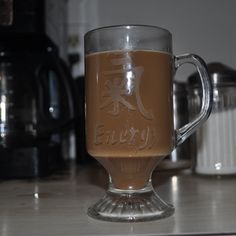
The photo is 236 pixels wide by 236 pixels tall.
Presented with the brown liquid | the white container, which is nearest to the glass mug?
the brown liquid

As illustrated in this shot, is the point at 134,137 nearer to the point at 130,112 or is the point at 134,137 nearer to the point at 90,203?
the point at 130,112

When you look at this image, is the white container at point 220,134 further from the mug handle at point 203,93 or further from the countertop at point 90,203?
the mug handle at point 203,93

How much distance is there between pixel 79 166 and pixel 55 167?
160 millimetres

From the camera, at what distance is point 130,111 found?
1.83 feet

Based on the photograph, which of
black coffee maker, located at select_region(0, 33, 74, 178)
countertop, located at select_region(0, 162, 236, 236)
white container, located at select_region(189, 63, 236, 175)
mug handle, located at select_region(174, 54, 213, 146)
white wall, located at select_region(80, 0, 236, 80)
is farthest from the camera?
white wall, located at select_region(80, 0, 236, 80)

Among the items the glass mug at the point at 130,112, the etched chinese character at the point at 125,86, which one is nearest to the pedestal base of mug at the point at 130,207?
the glass mug at the point at 130,112

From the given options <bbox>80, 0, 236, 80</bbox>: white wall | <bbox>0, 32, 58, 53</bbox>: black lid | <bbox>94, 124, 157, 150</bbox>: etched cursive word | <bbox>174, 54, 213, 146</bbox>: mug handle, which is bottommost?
<bbox>94, 124, 157, 150</bbox>: etched cursive word

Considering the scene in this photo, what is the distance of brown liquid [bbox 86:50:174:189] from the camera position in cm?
56

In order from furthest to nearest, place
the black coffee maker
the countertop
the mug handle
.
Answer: the black coffee maker → the mug handle → the countertop

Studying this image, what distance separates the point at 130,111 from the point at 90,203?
6.6 inches

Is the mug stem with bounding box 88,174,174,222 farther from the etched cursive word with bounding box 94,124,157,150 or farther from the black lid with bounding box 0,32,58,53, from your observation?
the black lid with bounding box 0,32,58,53

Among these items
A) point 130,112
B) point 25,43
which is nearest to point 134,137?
point 130,112

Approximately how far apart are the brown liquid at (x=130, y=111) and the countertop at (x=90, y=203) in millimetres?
81

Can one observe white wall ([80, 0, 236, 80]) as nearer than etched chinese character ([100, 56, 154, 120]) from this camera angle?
No
